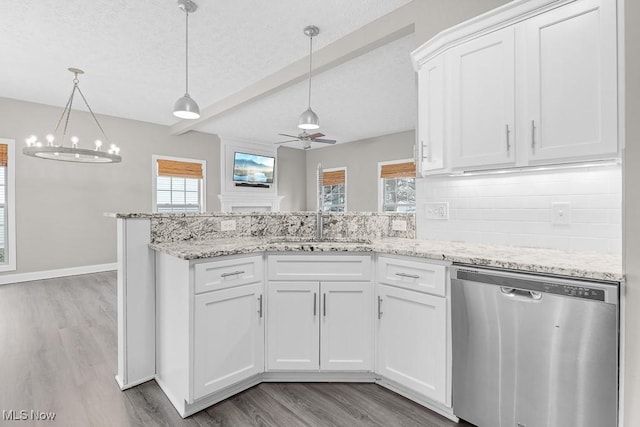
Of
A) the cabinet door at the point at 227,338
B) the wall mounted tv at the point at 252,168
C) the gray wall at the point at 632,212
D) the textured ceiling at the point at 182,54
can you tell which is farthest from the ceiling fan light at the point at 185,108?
the wall mounted tv at the point at 252,168

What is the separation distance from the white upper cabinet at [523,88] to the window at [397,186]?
15.6ft

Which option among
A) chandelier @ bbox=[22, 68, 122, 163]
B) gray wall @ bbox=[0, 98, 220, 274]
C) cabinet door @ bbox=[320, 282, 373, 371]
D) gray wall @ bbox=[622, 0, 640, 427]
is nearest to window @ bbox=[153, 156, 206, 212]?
gray wall @ bbox=[0, 98, 220, 274]

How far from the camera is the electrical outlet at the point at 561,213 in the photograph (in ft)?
5.93

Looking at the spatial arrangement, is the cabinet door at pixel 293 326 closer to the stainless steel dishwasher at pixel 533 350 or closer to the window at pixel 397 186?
the stainless steel dishwasher at pixel 533 350

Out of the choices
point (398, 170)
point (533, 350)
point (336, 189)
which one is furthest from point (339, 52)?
point (336, 189)

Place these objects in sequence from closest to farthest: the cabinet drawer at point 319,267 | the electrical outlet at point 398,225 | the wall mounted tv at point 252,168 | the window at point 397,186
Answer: the cabinet drawer at point 319,267, the electrical outlet at point 398,225, the window at point 397,186, the wall mounted tv at point 252,168

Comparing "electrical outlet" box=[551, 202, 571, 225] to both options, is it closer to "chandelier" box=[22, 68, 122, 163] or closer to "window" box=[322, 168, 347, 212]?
"chandelier" box=[22, 68, 122, 163]

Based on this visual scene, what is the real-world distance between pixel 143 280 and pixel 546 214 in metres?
2.44

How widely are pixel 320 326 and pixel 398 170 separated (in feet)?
17.7

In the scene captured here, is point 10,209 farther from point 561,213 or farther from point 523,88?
point 561,213

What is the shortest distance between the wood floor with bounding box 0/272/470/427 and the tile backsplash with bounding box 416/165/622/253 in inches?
44.3

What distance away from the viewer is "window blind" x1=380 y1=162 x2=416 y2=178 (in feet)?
21.7

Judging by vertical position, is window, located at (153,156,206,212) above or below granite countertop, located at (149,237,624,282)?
above

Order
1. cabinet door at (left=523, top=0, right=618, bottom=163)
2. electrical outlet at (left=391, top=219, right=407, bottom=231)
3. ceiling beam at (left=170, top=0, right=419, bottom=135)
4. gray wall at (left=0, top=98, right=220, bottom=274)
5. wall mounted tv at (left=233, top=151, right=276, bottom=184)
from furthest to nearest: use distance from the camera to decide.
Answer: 1. wall mounted tv at (left=233, top=151, right=276, bottom=184)
2. gray wall at (left=0, top=98, right=220, bottom=274)
3. ceiling beam at (left=170, top=0, right=419, bottom=135)
4. electrical outlet at (left=391, top=219, right=407, bottom=231)
5. cabinet door at (left=523, top=0, right=618, bottom=163)
